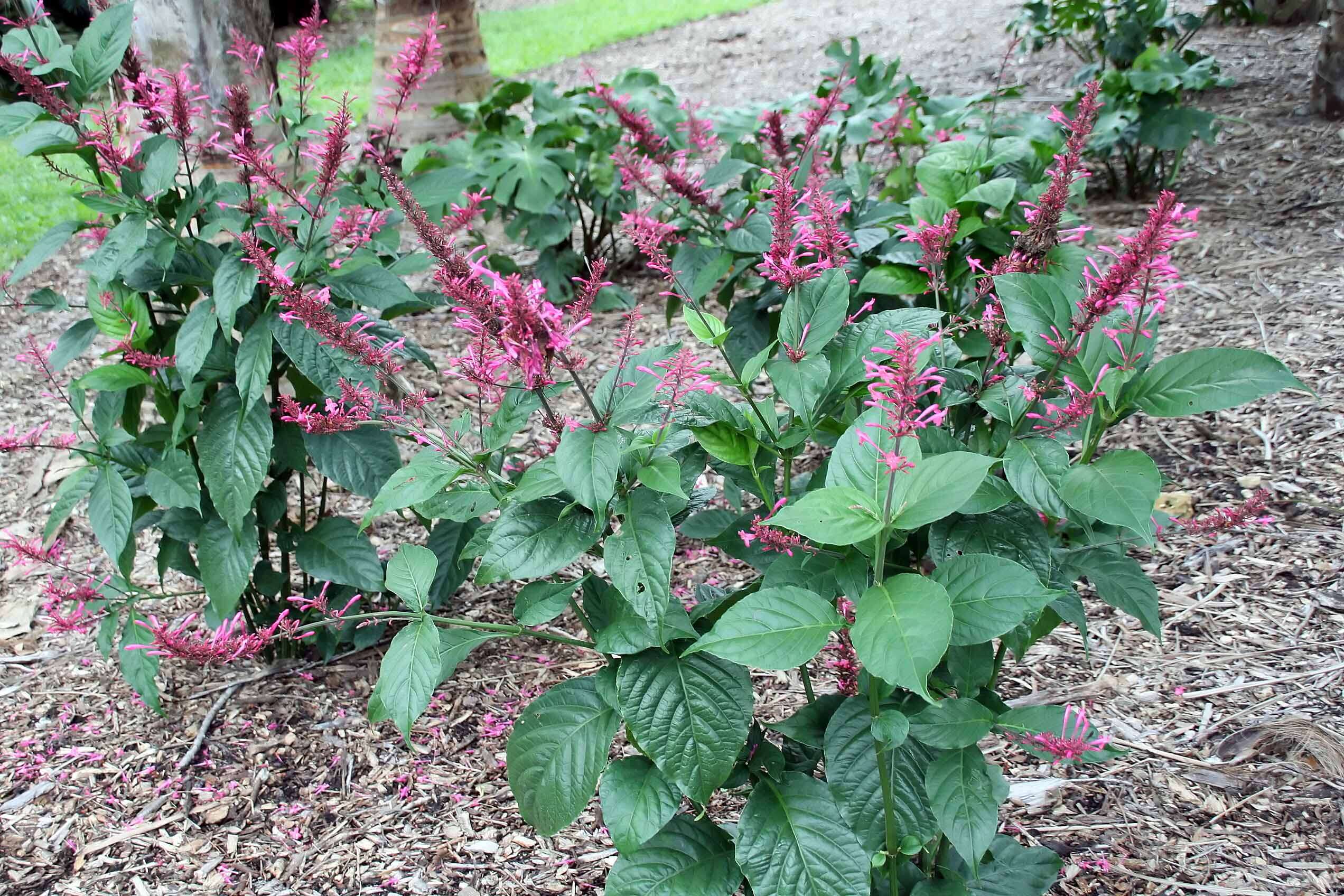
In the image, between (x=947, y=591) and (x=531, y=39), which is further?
(x=531, y=39)

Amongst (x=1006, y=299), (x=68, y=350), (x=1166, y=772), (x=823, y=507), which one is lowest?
(x=1166, y=772)

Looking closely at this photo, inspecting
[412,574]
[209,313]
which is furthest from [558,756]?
[209,313]

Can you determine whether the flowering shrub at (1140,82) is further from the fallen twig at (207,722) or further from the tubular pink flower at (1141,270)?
the fallen twig at (207,722)

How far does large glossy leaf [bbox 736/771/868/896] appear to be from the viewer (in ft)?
4.88

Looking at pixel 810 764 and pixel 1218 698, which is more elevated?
pixel 810 764

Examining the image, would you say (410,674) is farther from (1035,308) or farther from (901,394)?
(1035,308)

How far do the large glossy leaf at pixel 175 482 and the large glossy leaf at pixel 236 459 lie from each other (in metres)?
0.06

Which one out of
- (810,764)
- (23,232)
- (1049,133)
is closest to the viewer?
(810,764)

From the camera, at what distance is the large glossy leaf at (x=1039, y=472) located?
1.40m

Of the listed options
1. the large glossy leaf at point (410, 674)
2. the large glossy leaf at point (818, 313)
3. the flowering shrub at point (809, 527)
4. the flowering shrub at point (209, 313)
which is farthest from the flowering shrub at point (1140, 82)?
the large glossy leaf at point (410, 674)

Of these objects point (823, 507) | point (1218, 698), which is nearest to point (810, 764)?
point (823, 507)

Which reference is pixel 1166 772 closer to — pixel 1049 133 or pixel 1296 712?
pixel 1296 712

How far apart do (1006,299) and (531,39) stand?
46.0ft

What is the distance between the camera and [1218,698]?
8.13ft
